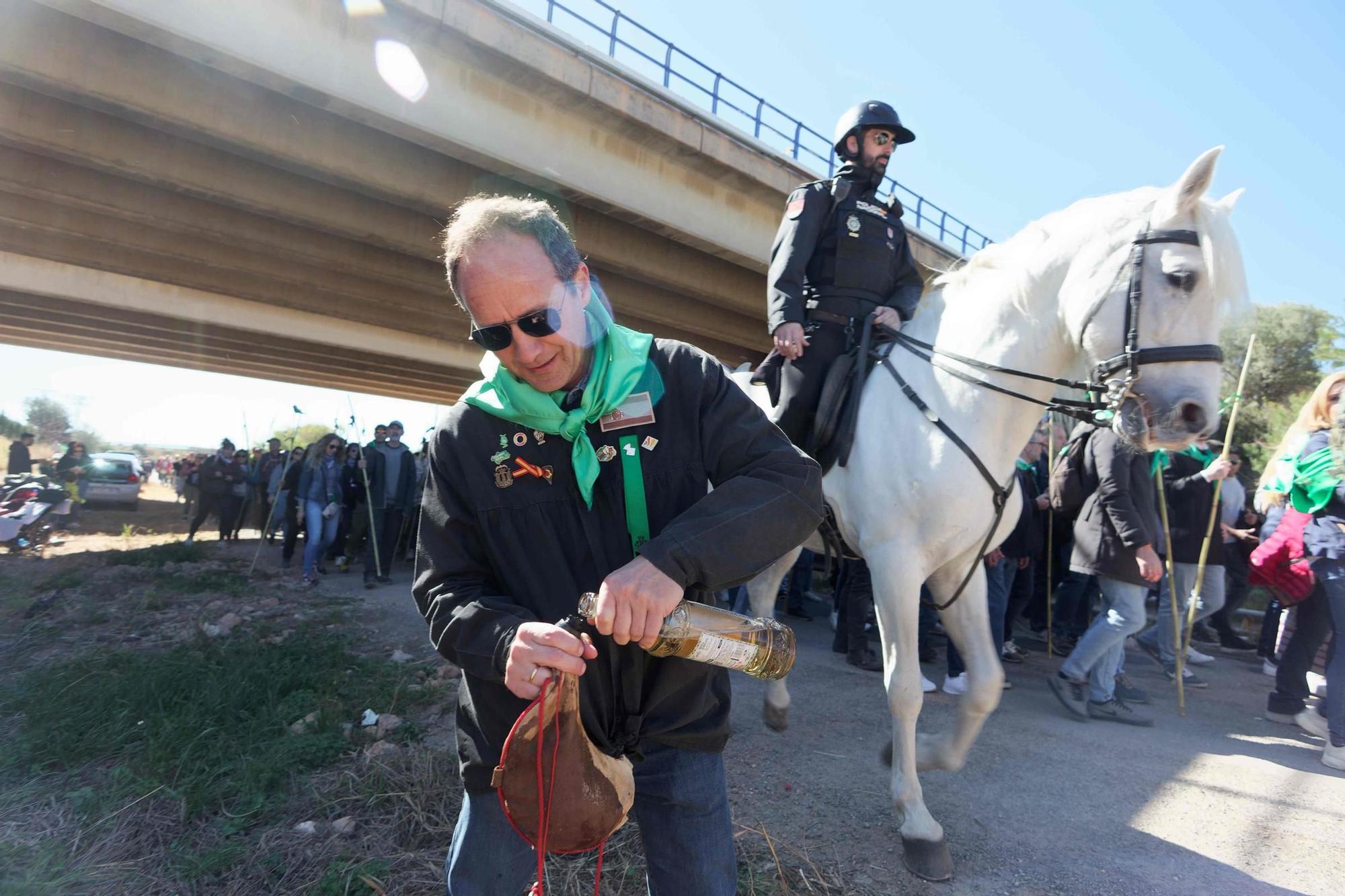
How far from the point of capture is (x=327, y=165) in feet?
30.7

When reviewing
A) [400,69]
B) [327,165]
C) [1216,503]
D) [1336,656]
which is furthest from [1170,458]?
[327,165]

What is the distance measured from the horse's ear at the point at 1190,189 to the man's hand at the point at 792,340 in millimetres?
1597

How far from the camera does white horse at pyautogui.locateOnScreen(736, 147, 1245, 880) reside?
2.72 metres

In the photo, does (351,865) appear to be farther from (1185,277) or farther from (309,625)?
(309,625)

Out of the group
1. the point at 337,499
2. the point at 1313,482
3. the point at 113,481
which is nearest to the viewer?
the point at 1313,482

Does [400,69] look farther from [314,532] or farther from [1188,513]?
[1188,513]

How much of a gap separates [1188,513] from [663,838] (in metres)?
6.91

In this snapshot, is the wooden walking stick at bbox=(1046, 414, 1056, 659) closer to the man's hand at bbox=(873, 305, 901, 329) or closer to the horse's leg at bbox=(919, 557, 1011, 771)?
the man's hand at bbox=(873, 305, 901, 329)

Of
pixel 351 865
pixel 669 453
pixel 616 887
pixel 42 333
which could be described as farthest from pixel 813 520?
pixel 42 333

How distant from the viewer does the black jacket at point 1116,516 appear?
16.9 ft

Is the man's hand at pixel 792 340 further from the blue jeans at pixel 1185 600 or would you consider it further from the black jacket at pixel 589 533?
the blue jeans at pixel 1185 600

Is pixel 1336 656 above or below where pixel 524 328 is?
below

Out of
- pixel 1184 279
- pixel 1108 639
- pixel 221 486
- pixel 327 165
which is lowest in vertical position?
pixel 221 486

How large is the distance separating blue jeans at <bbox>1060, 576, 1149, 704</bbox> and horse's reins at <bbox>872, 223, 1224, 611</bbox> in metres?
2.38
